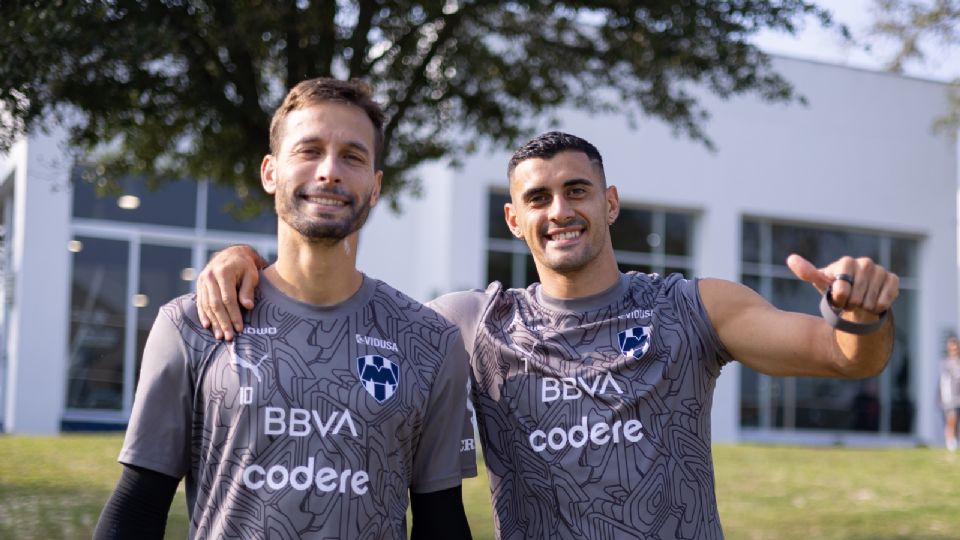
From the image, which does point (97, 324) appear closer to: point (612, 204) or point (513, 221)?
point (513, 221)

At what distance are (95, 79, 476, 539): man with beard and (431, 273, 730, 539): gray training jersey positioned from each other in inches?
→ 9.6

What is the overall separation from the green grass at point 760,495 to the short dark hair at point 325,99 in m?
4.86

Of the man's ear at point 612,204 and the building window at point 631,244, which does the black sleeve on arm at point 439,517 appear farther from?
the building window at point 631,244

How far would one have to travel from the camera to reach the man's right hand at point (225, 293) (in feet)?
10.2

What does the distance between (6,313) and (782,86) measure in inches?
528

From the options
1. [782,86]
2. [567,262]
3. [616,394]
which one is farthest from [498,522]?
[782,86]

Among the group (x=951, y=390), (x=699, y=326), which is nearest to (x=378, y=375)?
(x=699, y=326)

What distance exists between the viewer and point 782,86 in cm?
973

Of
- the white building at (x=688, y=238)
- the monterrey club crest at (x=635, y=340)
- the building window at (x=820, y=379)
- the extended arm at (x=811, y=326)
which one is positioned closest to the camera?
the extended arm at (x=811, y=326)

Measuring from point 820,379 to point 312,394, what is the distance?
72.8 feet

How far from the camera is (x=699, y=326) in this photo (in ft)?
11.7

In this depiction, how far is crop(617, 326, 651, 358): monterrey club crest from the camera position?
11.5ft

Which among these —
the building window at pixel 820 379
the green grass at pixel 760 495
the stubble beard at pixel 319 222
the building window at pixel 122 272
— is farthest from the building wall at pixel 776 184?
the stubble beard at pixel 319 222

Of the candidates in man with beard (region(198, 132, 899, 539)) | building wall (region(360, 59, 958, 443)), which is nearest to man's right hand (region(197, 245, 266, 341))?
man with beard (region(198, 132, 899, 539))
